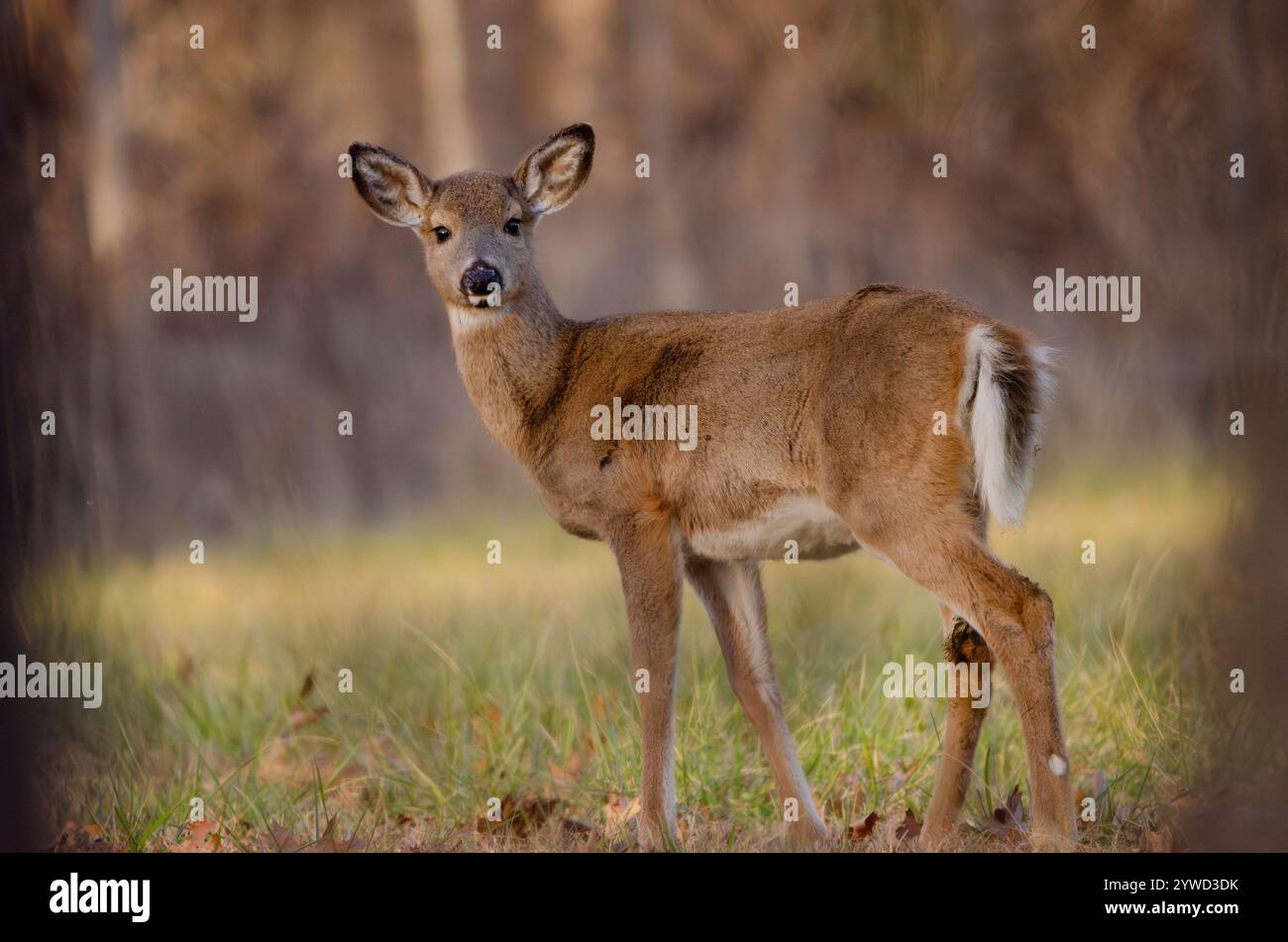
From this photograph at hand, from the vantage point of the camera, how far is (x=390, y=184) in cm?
559

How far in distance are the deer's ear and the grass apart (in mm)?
1829

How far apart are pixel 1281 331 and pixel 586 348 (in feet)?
7.90

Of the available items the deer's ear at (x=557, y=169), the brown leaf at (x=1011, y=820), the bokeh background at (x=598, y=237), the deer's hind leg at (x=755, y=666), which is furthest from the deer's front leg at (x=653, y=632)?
the bokeh background at (x=598, y=237)

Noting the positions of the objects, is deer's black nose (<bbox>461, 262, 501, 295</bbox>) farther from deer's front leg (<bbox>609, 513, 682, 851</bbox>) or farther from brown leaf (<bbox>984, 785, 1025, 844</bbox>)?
brown leaf (<bbox>984, 785, 1025, 844</bbox>)

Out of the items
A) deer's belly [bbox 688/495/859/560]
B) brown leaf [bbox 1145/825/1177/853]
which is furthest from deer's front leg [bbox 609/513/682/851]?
brown leaf [bbox 1145/825/1177/853]

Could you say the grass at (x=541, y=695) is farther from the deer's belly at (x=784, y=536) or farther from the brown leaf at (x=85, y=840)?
the deer's belly at (x=784, y=536)

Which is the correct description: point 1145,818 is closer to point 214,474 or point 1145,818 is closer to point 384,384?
point 214,474

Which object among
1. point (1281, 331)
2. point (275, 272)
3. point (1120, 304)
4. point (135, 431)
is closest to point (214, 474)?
point (135, 431)

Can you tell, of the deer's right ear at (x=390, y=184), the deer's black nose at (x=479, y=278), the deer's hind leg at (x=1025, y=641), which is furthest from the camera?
the deer's right ear at (x=390, y=184)

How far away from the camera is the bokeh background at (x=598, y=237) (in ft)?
14.6

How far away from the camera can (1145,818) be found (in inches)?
190

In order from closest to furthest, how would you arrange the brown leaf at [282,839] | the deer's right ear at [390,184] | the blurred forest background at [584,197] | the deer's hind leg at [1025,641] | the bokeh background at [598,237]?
1. the deer's hind leg at [1025,641]
2. the bokeh background at [598,237]
3. the blurred forest background at [584,197]
4. the brown leaf at [282,839]
5. the deer's right ear at [390,184]

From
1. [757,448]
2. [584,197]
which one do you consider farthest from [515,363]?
[584,197]

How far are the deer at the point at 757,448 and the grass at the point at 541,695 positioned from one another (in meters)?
0.43
